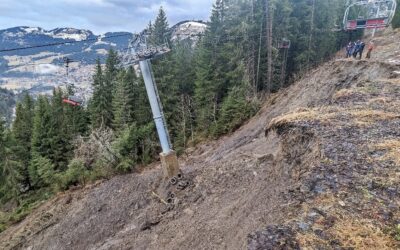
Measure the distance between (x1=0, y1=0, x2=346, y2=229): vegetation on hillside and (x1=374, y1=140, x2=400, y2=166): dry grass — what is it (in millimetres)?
21454

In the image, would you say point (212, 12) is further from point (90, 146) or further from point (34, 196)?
point (34, 196)

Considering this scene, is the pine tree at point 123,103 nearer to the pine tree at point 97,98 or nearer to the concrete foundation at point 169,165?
the pine tree at point 97,98

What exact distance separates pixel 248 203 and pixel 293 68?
3144cm

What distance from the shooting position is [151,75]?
19.4 m

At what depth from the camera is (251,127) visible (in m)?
27.9

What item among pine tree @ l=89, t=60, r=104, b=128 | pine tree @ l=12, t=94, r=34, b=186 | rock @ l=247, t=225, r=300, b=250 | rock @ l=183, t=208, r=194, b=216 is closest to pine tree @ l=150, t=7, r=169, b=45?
pine tree @ l=89, t=60, r=104, b=128

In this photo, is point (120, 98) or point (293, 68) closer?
point (120, 98)

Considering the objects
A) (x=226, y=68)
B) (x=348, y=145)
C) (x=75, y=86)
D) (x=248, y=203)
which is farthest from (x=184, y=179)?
(x=226, y=68)

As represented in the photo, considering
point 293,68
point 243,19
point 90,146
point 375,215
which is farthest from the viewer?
point 293,68

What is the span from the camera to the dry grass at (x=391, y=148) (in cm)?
844

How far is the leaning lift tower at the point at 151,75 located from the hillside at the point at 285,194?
127 cm

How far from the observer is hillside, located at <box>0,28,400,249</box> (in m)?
6.39

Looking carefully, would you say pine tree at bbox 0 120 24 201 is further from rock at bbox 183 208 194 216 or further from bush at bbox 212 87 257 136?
rock at bbox 183 208 194 216

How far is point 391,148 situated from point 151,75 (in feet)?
43.8
